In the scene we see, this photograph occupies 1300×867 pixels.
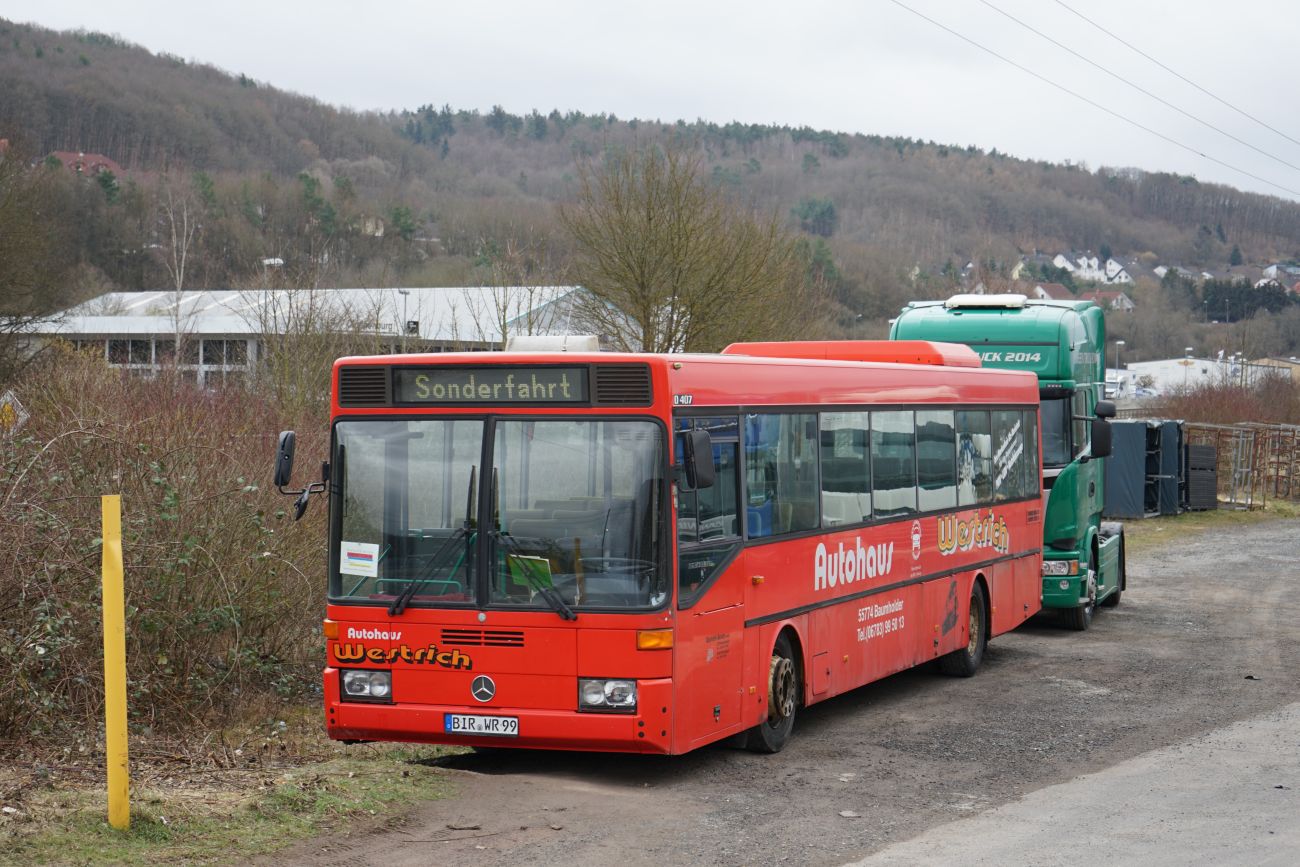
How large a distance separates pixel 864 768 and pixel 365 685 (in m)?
3.39

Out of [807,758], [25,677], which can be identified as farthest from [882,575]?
[25,677]

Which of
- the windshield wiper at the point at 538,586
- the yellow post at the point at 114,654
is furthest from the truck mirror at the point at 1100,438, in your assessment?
the yellow post at the point at 114,654

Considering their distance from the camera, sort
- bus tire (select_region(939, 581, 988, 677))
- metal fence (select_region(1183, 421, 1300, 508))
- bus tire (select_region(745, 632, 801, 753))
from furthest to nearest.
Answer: metal fence (select_region(1183, 421, 1300, 508))
bus tire (select_region(939, 581, 988, 677))
bus tire (select_region(745, 632, 801, 753))

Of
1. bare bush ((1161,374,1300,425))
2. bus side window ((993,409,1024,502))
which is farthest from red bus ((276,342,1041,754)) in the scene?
bare bush ((1161,374,1300,425))

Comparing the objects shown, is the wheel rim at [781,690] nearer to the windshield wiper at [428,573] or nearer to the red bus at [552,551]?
the red bus at [552,551]

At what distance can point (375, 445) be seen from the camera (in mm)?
9586

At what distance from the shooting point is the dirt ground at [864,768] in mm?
7969

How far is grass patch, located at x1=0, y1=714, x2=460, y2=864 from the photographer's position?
7.23 metres

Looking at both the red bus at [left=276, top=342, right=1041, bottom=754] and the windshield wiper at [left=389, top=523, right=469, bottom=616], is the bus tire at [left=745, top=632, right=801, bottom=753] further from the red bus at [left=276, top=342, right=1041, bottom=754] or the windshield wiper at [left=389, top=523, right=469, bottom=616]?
the windshield wiper at [left=389, top=523, right=469, bottom=616]

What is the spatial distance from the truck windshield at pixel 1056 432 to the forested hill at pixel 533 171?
175ft

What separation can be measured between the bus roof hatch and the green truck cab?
3.76 m

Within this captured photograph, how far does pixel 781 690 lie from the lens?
10820 millimetres

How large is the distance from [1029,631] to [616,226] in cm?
1787

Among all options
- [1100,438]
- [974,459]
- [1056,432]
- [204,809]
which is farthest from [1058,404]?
[204,809]
